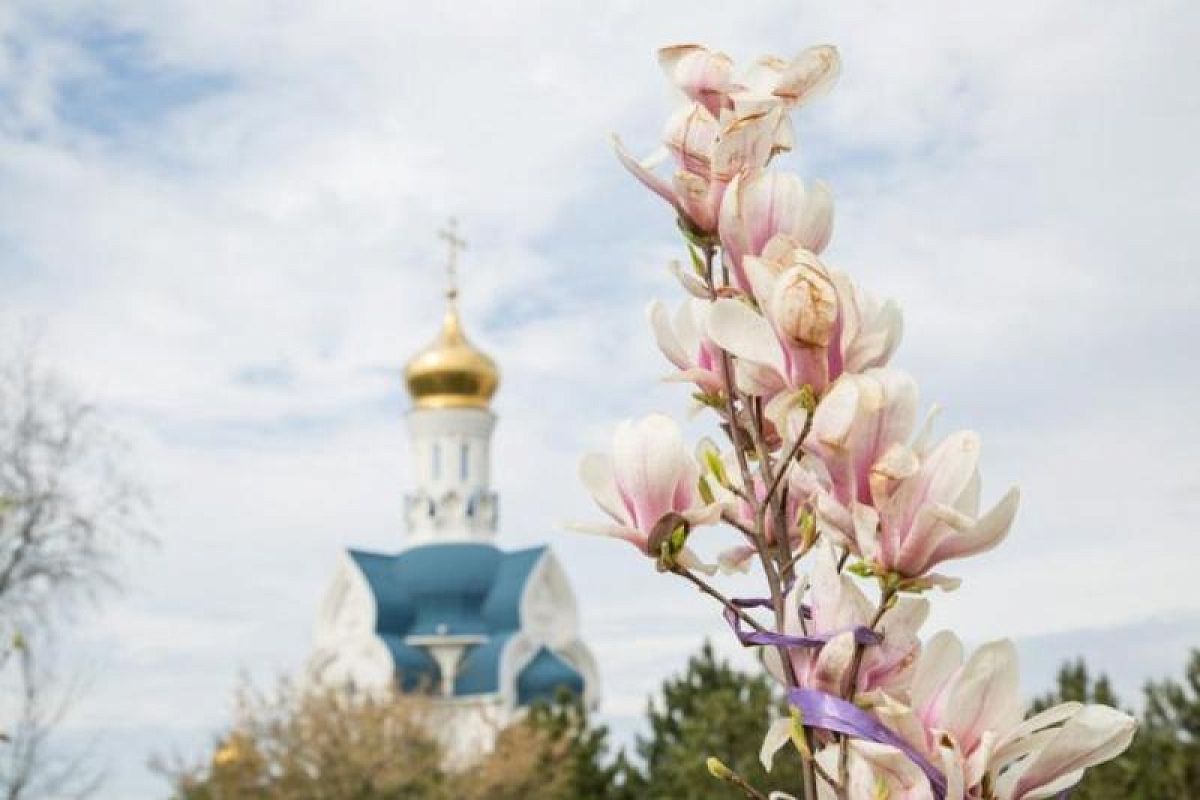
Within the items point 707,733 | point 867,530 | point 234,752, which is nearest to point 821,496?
point 867,530

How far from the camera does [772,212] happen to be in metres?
1.26

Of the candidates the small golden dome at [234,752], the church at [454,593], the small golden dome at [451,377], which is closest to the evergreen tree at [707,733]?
the small golden dome at [234,752]

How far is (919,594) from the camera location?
47.3 inches

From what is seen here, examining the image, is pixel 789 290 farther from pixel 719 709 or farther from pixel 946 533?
pixel 719 709

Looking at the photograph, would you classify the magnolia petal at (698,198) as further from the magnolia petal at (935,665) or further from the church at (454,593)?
the church at (454,593)

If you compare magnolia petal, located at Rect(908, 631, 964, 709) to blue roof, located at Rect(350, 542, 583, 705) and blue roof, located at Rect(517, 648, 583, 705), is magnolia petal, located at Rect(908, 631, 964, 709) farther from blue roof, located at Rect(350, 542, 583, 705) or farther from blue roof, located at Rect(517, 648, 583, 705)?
blue roof, located at Rect(517, 648, 583, 705)

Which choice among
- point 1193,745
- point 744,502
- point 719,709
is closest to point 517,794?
→ point 719,709

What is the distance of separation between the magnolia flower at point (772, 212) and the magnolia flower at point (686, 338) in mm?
98

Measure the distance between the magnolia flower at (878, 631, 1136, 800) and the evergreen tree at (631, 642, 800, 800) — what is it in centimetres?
1219

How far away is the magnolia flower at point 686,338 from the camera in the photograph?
4.43ft

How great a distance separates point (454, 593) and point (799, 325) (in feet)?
84.8

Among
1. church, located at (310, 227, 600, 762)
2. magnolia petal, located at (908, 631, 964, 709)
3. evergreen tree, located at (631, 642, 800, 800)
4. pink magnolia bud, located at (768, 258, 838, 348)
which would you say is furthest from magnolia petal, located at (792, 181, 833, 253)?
church, located at (310, 227, 600, 762)

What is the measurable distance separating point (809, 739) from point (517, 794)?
18.2 meters

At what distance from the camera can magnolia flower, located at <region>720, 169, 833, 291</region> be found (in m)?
1.25
